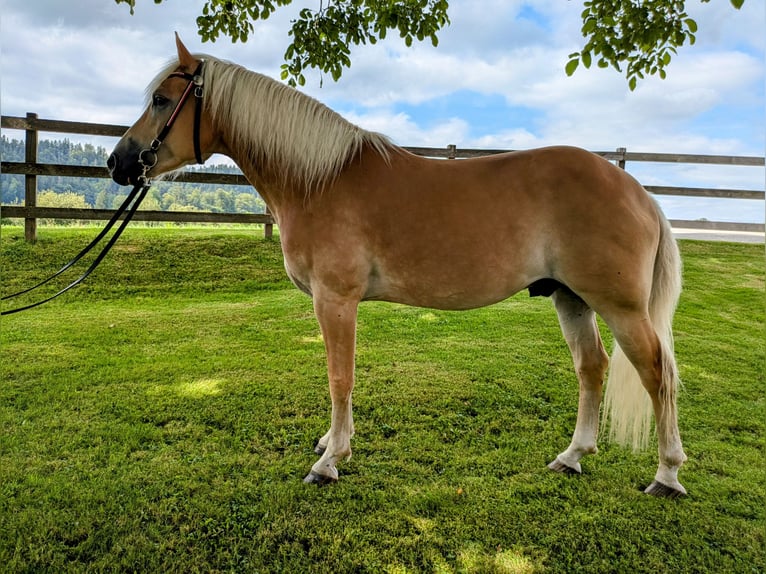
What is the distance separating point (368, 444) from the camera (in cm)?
262

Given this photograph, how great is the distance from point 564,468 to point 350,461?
119cm

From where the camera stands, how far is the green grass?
1.77 m

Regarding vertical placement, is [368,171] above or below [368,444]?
above

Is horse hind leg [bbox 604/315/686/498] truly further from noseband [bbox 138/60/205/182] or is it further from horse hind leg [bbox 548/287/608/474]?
noseband [bbox 138/60/205/182]

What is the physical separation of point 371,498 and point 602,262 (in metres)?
1.57

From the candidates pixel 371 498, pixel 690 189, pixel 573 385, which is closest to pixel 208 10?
pixel 371 498

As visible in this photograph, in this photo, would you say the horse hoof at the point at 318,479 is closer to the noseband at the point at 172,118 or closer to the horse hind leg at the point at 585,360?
the horse hind leg at the point at 585,360

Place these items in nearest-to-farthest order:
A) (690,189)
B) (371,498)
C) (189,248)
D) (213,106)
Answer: (371,498) → (213,106) → (189,248) → (690,189)

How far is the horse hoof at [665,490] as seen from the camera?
2.15m

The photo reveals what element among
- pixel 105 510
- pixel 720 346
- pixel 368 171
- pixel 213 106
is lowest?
pixel 105 510

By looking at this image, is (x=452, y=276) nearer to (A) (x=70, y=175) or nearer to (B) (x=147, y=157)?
(B) (x=147, y=157)

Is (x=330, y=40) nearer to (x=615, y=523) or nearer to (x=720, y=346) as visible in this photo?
(x=615, y=523)

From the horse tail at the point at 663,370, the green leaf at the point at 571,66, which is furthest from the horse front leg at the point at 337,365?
the green leaf at the point at 571,66

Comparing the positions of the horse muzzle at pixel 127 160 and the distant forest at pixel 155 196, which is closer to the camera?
the horse muzzle at pixel 127 160
